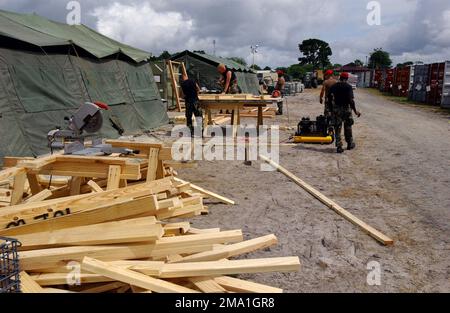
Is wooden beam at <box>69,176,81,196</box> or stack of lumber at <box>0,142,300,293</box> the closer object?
stack of lumber at <box>0,142,300,293</box>

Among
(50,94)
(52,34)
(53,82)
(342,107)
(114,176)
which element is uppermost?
(52,34)

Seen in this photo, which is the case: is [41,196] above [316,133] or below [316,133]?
above

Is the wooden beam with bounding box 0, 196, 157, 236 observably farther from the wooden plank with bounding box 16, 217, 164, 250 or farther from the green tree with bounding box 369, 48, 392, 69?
the green tree with bounding box 369, 48, 392, 69

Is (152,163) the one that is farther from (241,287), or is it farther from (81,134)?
(241,287)

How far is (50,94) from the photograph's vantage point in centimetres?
1062

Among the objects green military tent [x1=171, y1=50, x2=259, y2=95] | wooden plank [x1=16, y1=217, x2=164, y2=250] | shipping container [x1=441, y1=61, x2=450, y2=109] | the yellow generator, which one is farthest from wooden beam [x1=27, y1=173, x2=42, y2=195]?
shipping container [x1=441, y1=61, x2=450, y2=109]

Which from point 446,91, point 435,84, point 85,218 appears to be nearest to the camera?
point 85,218

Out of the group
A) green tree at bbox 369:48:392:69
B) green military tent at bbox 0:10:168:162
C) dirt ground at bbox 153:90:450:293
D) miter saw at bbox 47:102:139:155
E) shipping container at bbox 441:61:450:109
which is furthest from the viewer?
green tree at bbox 369:48:392:69

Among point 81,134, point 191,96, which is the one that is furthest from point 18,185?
point 191,96

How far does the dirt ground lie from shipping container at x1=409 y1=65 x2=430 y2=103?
882 inches

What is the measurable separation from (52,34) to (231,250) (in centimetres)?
1055

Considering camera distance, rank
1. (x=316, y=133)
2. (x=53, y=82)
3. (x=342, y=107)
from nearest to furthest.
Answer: (x=53, y=82), (x=342, y=107), (x=316, y=133)

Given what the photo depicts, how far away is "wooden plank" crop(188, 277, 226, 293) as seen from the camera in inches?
140

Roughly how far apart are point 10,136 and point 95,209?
20.1ft
